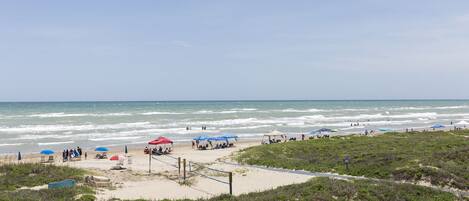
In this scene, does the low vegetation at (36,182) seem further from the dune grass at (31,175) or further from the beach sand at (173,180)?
the beach sand at (173,180)

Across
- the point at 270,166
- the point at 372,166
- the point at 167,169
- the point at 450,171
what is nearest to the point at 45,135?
the point at 167,169

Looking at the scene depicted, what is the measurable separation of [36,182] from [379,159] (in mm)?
17553

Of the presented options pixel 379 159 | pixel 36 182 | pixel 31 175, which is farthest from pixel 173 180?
pixel 379 159

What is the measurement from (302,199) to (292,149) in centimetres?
1757

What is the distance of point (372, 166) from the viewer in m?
22.0

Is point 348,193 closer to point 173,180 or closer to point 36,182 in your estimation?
point 173,180

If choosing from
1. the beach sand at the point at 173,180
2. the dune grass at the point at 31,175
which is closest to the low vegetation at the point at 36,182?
the dune grass at the point at 31,175

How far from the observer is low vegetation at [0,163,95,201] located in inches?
645

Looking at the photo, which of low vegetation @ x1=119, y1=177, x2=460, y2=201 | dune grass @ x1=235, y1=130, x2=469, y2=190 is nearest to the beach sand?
dune grass @ x1=235, y1=130, x2=469, y2=190

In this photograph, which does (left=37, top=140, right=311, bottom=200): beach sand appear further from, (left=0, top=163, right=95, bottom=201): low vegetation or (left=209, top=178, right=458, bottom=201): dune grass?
(left=209, top=178, right=458, bottom=201): dune grass

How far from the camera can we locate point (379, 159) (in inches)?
916

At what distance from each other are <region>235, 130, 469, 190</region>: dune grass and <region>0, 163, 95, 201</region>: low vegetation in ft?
38.3

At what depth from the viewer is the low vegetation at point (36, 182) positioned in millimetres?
16375

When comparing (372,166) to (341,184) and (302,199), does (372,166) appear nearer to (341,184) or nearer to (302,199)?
(341,184)
